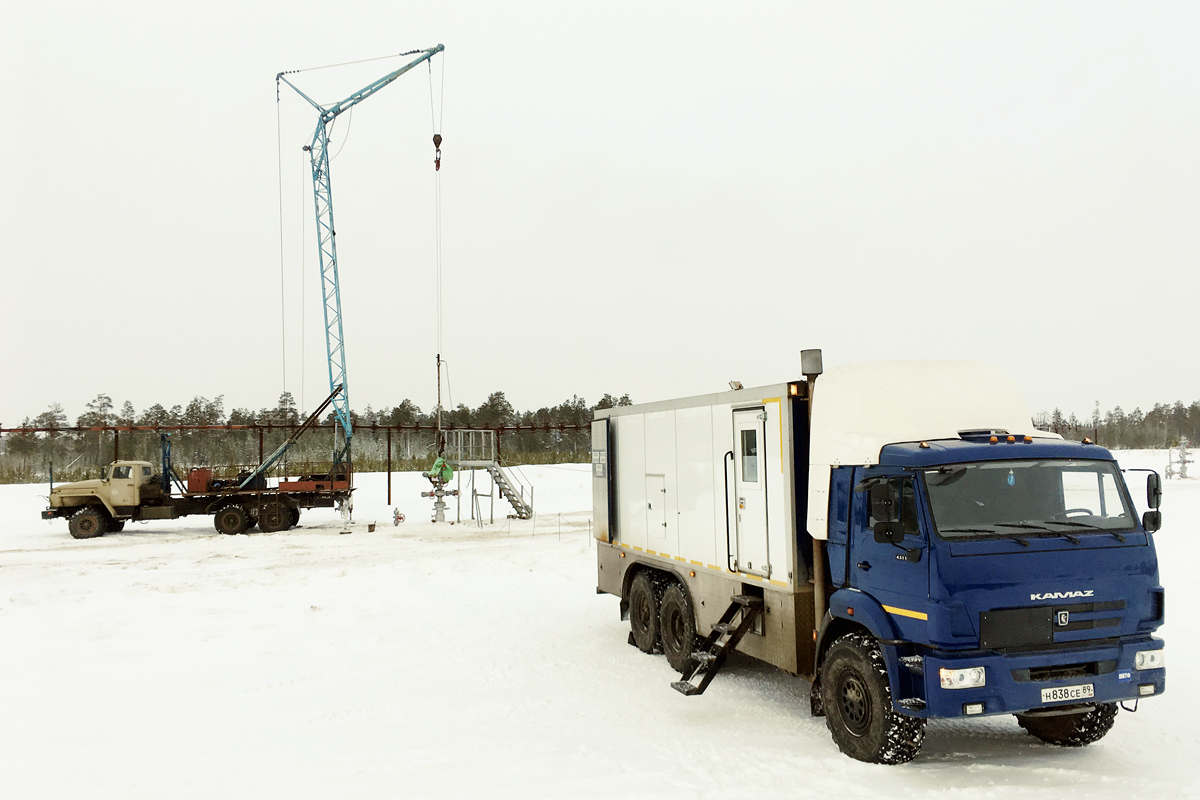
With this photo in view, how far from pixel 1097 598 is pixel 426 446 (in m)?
48.6

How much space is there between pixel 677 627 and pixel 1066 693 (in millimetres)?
4667

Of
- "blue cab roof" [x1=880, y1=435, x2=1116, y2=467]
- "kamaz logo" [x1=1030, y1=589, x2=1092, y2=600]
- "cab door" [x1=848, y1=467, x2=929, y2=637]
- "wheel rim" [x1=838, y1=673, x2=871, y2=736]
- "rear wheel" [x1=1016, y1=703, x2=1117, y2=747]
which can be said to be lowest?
"rear wheel" [x1=1016, y1=703, x2=1117, y2=747]

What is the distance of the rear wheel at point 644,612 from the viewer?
1074 cm

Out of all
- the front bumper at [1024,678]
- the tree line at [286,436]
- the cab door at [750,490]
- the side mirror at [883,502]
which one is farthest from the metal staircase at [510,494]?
the front bumper at [1024,678]

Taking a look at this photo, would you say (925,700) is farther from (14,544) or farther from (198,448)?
(198,448)

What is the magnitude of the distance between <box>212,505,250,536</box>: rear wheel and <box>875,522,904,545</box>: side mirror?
82.9 ft

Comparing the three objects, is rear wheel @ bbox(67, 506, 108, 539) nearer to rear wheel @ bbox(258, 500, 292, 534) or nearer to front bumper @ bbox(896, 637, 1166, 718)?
rear wheel @ bbox(258, 500, 292, 534)

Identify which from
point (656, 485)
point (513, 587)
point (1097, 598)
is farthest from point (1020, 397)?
point (513, 587)

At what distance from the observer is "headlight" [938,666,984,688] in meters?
6.07

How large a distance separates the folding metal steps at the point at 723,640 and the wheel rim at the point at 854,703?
1.53m

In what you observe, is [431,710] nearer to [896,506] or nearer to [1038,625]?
[896,506]

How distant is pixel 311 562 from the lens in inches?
781

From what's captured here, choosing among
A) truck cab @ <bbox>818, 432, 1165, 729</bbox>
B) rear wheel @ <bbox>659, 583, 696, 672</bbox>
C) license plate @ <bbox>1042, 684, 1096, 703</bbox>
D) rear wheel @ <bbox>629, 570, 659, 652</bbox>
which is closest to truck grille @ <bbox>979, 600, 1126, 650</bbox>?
truck cab @ <bbox>818, 432, 1165, 729</bbox>

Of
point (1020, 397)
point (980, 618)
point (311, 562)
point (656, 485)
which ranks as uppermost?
point (1020, 397)
